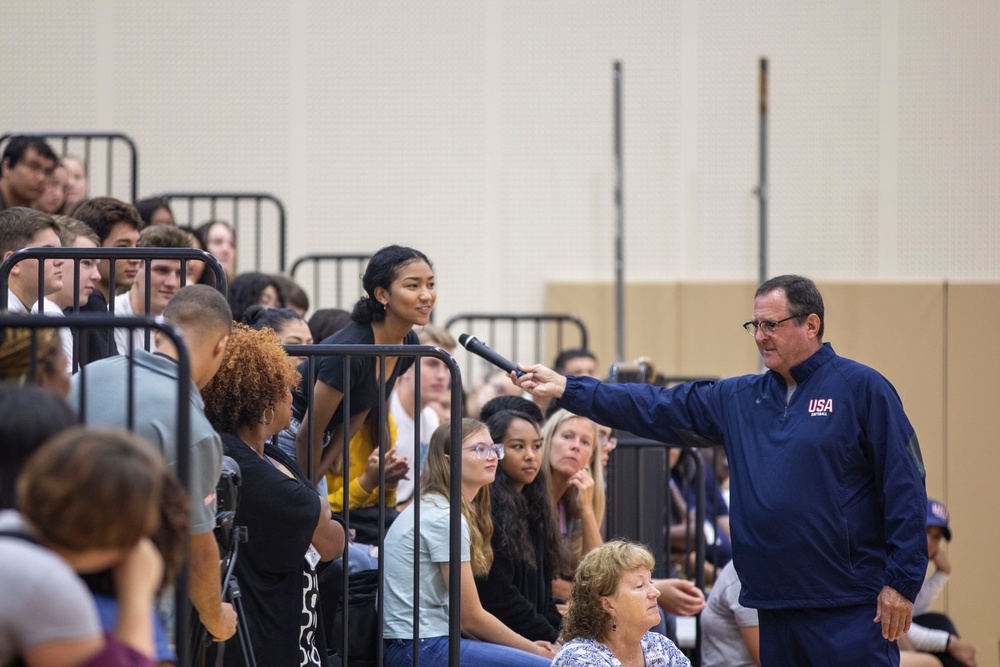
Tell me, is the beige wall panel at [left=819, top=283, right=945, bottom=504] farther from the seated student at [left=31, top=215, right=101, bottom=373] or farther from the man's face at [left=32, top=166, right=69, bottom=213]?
the seated student at [left=31, top=215, right=101, bottom=373]

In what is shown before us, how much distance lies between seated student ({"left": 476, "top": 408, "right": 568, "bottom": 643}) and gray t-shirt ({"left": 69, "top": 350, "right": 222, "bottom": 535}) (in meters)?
1.68

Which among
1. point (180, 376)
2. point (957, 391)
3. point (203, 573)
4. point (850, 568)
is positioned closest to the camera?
point (180, 376)

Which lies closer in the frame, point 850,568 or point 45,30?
point 850,568

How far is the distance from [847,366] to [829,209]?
15.2 feet

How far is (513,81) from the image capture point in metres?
8.12

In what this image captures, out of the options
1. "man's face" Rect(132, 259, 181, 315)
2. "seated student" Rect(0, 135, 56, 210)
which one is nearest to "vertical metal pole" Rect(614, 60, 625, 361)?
"seated student" Rect(0, 135, 56, 210)

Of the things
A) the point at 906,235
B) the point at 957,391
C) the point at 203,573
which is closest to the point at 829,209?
the point at 906,235

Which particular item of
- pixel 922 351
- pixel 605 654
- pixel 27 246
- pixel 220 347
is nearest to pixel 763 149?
pixel 922 351

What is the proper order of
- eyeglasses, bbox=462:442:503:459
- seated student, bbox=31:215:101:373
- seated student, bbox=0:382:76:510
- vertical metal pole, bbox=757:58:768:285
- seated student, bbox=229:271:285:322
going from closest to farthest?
seated student, bbox=0:382:76:510 → seated student, bbox=31:215:101:373 → eyeglasses, bbox=462:442:503:459 → seated student, bbox=229:271:285:322 → vertical metal pole, bbox=757:58:768:285

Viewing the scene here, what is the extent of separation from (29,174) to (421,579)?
3044 mm

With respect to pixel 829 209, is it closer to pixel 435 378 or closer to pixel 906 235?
pixel 906 235

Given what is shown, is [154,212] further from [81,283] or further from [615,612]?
[615,612]

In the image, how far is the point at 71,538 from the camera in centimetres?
173

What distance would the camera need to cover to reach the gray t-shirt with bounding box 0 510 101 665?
1687 mm
